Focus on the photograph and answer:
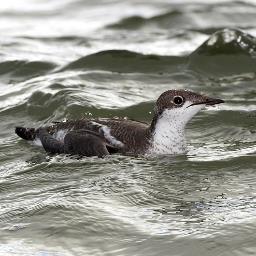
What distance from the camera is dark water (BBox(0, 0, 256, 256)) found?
8109 mm

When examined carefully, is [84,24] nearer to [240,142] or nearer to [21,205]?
[240,142]

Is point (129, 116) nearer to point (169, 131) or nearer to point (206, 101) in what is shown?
point (169, 131)

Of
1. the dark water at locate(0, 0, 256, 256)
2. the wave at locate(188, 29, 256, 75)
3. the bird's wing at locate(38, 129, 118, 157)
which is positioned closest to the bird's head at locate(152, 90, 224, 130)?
the dark water at locate(0, 0, 256, 256)

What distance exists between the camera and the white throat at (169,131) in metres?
10.6

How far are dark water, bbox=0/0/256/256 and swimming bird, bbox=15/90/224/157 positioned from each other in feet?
0.53

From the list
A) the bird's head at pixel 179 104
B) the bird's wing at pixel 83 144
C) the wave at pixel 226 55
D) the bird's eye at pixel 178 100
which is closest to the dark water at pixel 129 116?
the wave at pixel 226 55

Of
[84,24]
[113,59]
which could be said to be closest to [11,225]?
[113,59]

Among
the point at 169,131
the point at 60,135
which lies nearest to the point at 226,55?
the point at 169,131

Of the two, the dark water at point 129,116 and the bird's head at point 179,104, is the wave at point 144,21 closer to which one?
the dark water at point 129,116

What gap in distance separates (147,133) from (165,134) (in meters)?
0.21

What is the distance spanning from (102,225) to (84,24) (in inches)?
488

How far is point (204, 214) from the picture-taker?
8.47 metres

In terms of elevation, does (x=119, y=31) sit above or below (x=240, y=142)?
above

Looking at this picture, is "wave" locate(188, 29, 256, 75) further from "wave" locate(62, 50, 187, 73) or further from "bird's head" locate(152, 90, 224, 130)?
"bird's head" locate(152, 90, 224, 130)
